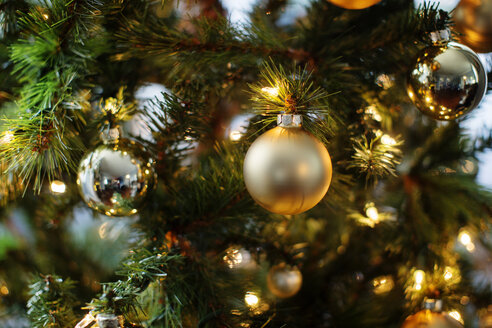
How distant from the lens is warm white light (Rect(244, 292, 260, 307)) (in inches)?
19.7

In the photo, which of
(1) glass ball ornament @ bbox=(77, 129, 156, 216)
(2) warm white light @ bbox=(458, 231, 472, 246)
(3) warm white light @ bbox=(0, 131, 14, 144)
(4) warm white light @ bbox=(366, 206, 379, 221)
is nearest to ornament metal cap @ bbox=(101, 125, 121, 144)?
(1) glass ball ornament @ bbox=(77, 129, 156, 216)

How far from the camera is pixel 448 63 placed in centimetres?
48

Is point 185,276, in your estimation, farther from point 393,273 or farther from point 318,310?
point 393,273

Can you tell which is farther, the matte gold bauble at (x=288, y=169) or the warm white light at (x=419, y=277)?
the warm white light at (x=419, y=277)

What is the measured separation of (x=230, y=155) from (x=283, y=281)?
30 centimetres

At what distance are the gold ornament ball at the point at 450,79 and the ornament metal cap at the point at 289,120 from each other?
20 cm

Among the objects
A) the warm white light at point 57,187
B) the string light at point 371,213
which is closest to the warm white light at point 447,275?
the string light at point 371,213

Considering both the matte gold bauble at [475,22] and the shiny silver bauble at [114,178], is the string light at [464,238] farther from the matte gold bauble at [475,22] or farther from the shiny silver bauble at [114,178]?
the shiny silver bauble at [114,178]

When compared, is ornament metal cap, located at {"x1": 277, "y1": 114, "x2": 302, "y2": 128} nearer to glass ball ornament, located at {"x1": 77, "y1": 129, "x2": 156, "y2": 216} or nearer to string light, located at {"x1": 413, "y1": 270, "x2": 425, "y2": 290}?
glass ball ornament, located at {"x1": 77, "y1": 129, "x2": 156, "y2": 216}

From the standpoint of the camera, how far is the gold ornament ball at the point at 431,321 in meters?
0.52

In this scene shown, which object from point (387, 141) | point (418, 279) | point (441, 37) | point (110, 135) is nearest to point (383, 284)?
point (418, 279)

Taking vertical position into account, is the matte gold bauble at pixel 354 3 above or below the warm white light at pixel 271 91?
above

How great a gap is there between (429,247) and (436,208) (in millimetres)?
99

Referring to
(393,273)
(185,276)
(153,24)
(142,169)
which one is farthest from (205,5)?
(393,273)
